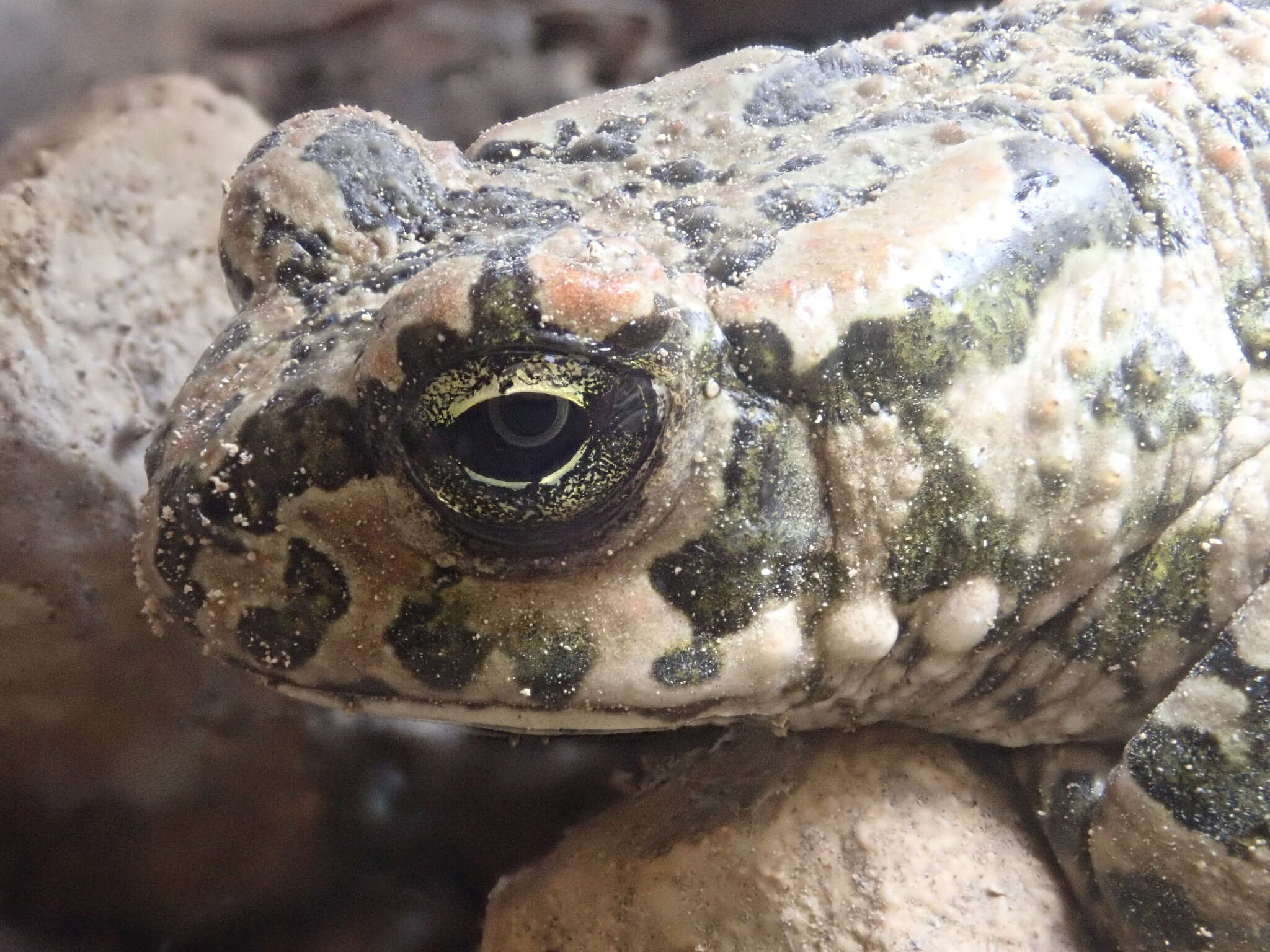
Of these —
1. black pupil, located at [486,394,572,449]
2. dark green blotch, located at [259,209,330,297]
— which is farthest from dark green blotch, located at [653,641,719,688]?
dark green blotch, located at [259,209,330,297]

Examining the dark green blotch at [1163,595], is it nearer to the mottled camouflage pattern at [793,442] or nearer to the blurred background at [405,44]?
the mottled camouflage pattern at [793,442]

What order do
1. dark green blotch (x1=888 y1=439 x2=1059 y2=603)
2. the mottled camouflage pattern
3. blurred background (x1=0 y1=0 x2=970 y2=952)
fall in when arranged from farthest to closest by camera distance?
blurred background (x1=0 y1=0 x2=970 y2=952), dark green blotch (x1=888 y1=439 x2=1059 y2=603), the mottled camouflage pattern

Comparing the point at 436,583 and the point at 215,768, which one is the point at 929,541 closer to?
the point at 436,583

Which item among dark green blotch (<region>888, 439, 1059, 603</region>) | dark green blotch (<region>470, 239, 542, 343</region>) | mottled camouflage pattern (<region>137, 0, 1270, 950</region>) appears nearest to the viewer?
dark green blotch (<region>470, 239, 542, 343</region>)

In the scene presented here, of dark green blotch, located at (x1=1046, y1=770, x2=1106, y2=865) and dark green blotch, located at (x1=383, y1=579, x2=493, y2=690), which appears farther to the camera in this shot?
dark green blotch, located at (x1=1046, y1=770, x2=1106, y2=865)

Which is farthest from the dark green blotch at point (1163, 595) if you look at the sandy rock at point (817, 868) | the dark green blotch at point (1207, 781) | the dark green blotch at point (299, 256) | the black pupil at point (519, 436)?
the dark green blotch at point (299, 256)

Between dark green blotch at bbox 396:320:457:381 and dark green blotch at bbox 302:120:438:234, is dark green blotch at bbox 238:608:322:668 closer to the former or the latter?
dark green blotch at bbox 396:320:457:381

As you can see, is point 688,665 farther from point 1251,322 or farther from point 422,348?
point 1251,322
